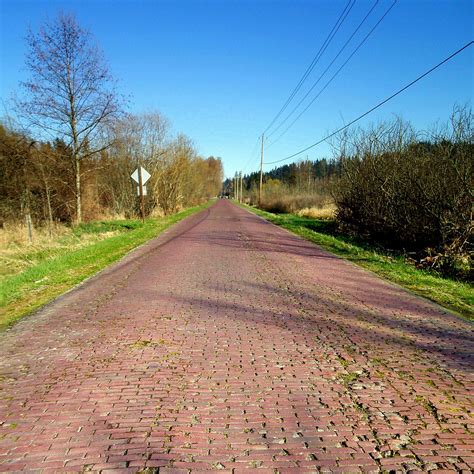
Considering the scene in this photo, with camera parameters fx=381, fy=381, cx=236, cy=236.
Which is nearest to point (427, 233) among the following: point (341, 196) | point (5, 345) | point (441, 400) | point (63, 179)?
point (341, 196)

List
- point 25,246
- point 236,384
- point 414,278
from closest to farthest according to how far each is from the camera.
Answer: point 236,384 → point 414,278 → point 25,246

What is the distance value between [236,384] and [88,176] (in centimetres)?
2716

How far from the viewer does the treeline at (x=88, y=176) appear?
21750mm

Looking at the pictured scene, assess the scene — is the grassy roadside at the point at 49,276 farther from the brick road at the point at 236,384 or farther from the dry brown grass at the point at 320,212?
the dry brown grass at the point at 320,212

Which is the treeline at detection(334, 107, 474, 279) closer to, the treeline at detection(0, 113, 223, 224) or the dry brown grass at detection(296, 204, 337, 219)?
the dry brown grass at detection(296, 204, 337, 219)

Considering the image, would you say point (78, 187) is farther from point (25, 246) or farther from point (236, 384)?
point (236, 384)

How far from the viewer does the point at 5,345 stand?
4.95 m

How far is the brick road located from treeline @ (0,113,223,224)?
17.3 meters

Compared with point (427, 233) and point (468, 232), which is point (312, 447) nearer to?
point (468, 232)

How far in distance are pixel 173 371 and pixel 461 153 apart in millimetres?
11709

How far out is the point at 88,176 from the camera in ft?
91.6

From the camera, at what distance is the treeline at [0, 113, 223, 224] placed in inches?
856

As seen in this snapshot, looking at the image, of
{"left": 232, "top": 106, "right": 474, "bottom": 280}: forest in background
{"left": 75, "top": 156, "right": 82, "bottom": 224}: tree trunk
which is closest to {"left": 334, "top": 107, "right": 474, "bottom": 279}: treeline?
{"left": 232, "top": 106, "right": 474, "bottom": 280}: forest in background

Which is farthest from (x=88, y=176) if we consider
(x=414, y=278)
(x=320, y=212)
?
(x=414, y=278)
